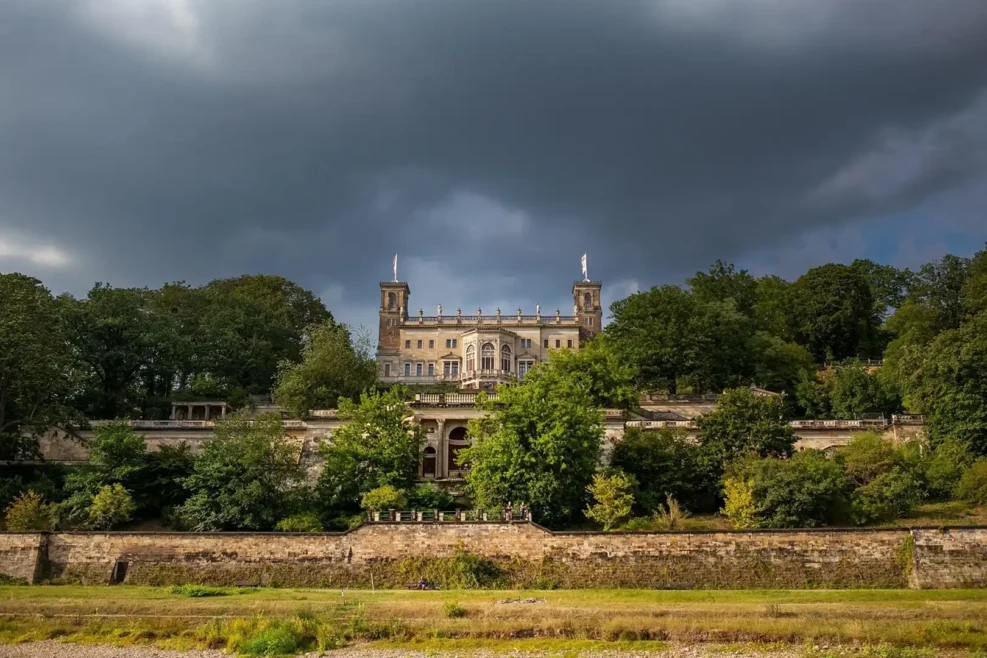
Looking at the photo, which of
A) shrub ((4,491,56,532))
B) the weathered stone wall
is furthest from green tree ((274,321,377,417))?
the weathered stone wall

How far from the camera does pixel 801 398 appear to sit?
56.3 m

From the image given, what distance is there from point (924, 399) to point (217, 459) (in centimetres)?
3329

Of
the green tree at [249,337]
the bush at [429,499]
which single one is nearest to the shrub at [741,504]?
the bush at [429,499]

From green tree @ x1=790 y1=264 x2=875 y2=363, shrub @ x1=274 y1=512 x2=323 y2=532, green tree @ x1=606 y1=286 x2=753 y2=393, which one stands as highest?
green tree @ x1=790 y1=264 x2=875 y2=363

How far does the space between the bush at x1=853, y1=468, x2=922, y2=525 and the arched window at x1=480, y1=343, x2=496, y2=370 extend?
52.5 meters

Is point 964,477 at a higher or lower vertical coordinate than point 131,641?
higher

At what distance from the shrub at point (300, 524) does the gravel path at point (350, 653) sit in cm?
1094

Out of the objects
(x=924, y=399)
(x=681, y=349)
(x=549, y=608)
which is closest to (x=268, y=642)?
(x=549, y=608)

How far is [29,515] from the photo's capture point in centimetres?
3350

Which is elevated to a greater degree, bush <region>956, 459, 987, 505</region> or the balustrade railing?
bush <region>956, 459, 987, 505</region>

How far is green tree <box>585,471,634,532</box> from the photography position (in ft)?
109

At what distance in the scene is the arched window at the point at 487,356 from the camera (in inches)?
3354

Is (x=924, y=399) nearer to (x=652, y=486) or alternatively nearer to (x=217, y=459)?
(x=652, y=486)

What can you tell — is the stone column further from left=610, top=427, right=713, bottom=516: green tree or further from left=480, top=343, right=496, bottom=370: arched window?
left=480, top=343, right=496, bottom=370: arched window
